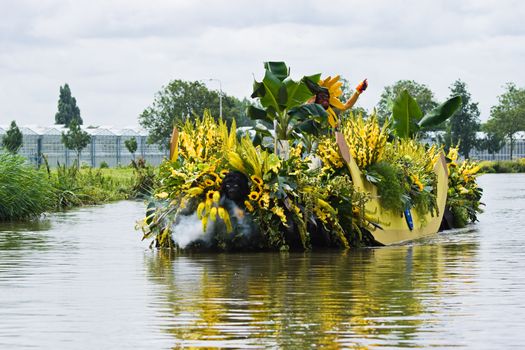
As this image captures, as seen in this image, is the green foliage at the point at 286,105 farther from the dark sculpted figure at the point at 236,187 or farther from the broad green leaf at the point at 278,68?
the dark sculpted figure at the point at 236,187

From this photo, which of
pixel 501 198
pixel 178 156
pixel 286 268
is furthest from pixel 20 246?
pixel 501 198

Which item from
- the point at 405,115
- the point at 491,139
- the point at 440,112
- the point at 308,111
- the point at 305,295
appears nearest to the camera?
the point at 305,295

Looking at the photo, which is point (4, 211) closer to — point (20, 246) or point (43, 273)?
point (20, 246)

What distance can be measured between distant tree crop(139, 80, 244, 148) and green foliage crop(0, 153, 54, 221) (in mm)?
61197

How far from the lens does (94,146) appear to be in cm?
9306

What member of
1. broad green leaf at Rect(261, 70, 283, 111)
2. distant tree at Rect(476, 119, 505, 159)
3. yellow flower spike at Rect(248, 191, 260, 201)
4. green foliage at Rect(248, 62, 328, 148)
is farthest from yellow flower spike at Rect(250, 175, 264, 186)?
distant tree at Rect(476, 119, 505, 159)

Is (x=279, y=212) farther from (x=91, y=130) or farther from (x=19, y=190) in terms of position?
(x=91, y=130)

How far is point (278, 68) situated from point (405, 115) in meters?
5.39

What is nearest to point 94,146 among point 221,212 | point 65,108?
point 65,108

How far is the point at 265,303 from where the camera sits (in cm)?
1086

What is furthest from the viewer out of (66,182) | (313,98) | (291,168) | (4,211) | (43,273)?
(66,182)

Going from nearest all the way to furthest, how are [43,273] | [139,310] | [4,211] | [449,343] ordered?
1. [449,343]
2. [139,310]
3. [43,273]
4. [4,211]

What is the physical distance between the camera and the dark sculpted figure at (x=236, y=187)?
1716 centimetres

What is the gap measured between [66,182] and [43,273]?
897 inches
